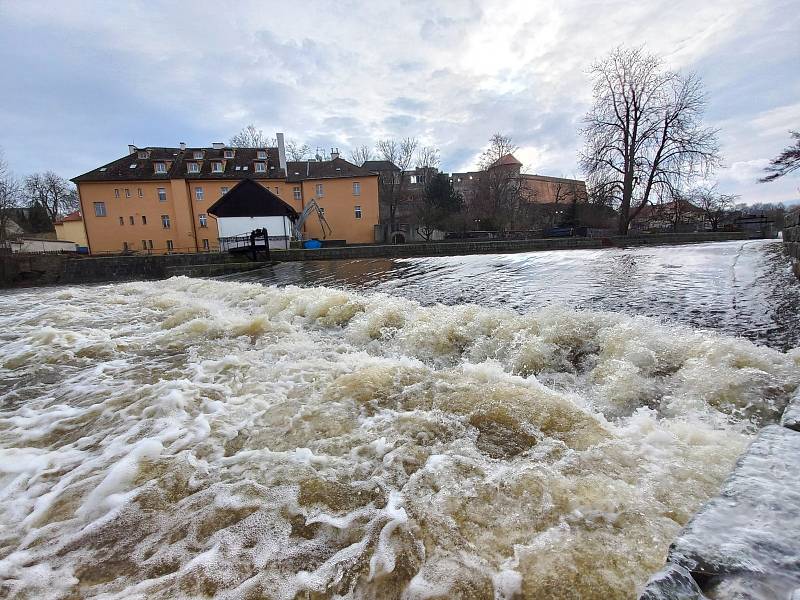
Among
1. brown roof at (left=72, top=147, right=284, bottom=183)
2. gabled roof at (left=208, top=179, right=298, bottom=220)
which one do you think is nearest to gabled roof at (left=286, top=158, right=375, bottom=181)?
brown roof at (left=72, top=147, right=284, bottom=183)

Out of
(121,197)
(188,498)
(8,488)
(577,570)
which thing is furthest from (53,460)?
(121,197)

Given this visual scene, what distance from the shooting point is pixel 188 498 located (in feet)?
7.18

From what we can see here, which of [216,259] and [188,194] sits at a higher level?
[188,194]

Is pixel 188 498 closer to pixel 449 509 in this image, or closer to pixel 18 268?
pixel 449 509

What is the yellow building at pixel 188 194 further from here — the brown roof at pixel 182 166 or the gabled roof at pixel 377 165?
the gabled roof at pixel 377 165

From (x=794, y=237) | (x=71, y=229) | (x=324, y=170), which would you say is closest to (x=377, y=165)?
(x=324, y=170)

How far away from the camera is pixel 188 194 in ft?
130

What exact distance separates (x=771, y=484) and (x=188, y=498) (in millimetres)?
2666

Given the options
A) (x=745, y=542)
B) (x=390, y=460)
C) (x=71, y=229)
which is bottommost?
(x=390, y=460)

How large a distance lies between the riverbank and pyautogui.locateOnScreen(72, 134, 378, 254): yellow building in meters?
16.3

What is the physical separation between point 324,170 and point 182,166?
48.8ft

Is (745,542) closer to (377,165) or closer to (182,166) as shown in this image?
(182,166)

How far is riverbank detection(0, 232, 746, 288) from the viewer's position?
19906mm

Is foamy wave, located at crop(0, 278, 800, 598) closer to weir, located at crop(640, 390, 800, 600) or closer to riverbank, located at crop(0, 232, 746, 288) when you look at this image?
weir, located at crop(640, 390, 800, 600)
